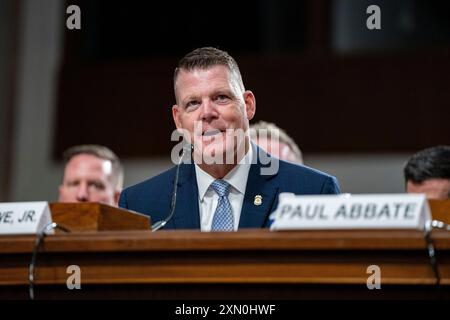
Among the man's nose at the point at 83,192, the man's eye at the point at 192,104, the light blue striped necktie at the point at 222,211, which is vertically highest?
the man's eye at the point at 192,104

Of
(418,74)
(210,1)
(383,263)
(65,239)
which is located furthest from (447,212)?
(210,1)

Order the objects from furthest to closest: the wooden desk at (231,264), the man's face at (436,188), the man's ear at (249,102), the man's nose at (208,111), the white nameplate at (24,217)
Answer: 1. the man's face at (436,188)
2. the man's ear at (249,102)
3. the man's nose at (208,111)
4. the white nameplate at (24,217)
5. the wooden desk at (231,264)

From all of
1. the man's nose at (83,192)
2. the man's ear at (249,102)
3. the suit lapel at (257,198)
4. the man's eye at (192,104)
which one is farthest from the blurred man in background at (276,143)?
the man's eye at (192,104)

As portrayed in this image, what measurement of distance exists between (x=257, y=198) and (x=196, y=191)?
0.58 ft

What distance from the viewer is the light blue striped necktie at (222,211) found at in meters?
2.32

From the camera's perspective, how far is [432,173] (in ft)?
10.5

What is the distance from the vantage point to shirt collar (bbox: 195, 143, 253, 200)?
2.46 m

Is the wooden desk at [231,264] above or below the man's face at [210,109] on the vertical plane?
below

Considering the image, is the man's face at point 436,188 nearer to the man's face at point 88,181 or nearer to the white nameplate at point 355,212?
the man's face at point 88,181

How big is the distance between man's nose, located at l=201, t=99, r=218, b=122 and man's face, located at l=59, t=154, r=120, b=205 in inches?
56.5

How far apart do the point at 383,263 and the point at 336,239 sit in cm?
10

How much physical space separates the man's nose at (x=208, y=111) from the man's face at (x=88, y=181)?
4.71 feet

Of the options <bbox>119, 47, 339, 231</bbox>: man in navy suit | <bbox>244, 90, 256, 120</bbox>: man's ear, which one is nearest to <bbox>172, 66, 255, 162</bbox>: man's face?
<bbox>119, 47, 339, 231</bbox>: man in navy suit
